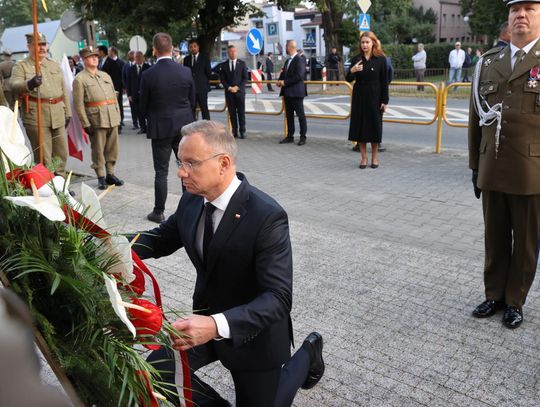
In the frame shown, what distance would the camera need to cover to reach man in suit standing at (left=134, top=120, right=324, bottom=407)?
2.43m

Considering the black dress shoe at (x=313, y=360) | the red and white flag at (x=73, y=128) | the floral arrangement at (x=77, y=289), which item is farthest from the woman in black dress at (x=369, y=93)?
the floral arrangement at (x=77, y=289)

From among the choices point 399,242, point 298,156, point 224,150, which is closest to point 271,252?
point 224,150

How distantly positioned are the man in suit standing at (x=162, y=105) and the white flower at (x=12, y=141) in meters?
4.64

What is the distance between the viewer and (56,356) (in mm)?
1633

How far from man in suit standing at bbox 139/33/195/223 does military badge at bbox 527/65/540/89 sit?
3993 mm

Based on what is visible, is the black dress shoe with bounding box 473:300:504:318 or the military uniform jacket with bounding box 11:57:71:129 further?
the military uniform jacket with bounding box 11:57:71:129

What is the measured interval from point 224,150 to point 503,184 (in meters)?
2.08

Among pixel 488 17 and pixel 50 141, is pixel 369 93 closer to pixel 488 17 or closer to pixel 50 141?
pixel 50 141

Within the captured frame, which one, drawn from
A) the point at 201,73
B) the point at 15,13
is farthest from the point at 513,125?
the point at 15,13

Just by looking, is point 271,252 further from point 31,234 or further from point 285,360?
point 31,234

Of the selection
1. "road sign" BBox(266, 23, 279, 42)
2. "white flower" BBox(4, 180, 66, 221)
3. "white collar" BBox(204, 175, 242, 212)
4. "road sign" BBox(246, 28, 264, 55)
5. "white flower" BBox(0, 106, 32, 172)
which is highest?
"road sign" BBox(266, 23, 279, 42)

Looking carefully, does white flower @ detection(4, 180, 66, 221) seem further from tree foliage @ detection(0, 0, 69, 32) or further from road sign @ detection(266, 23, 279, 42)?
tree foliage @ detection(0, 0, 69, 32)

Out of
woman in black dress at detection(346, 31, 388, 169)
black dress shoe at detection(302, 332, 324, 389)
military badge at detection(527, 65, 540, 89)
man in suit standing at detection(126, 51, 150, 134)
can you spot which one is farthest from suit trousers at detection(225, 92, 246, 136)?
black dress shoe at detection(302, 332, 324, 389)

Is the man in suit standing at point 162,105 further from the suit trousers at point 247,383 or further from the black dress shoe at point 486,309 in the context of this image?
the suit trousers at point 247,383
